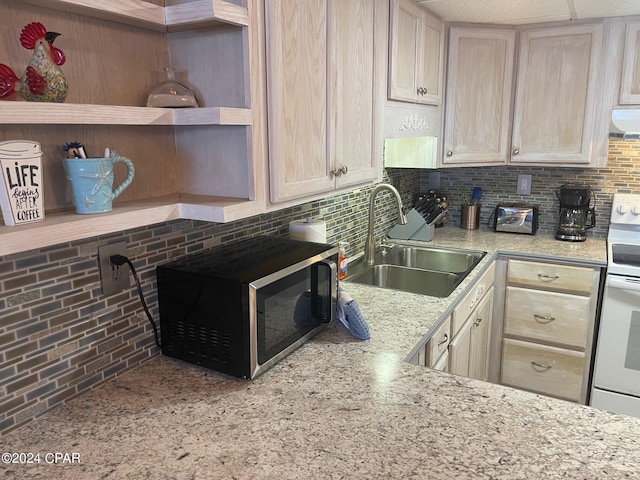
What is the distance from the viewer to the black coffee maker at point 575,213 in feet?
9.37

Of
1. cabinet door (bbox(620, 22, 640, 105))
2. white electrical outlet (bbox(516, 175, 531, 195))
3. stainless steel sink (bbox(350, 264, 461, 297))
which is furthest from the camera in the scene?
white electrical outlet (bbox(516, 175, 531, 195))

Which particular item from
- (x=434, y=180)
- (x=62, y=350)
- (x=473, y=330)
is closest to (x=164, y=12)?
(x=62, y=350)

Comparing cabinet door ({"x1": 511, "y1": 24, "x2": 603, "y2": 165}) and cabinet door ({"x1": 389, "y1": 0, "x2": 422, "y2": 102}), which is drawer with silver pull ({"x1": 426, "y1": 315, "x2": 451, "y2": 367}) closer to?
cabinet door ({"x1": 389, "y1": 0, "x2": 422, "y2": 102})

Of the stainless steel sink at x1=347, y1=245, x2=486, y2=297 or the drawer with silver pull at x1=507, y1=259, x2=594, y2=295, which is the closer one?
the stainless steel sink at x1=347, y1=245, x2=486, y2=297

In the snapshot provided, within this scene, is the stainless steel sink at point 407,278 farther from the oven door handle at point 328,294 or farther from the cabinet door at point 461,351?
the oven door handle at point 328,294

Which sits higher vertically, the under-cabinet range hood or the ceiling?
the ceiling

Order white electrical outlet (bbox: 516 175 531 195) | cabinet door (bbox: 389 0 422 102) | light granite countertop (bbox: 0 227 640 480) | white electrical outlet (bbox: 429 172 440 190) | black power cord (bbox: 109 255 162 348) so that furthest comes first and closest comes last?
1. white electrical outlet (bbox: 429 172 440 190)
2. white electrical outlet (bbox: 516 175 531 195)
3. cabinet door (bbox: 389 0 422 102)
4. black power cord (bbox: 109 255 162 348)
5. light granite countertop (bbox: 0 227 640 480)

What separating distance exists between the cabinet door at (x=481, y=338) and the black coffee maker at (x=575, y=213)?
676 mm

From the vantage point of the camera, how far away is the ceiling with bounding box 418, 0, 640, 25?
7.34ft

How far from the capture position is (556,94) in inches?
105

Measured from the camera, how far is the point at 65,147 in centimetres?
106

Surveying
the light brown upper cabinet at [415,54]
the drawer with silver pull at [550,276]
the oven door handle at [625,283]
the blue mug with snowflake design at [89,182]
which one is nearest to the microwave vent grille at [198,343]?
the blue mug with snowflake design at [89,182]

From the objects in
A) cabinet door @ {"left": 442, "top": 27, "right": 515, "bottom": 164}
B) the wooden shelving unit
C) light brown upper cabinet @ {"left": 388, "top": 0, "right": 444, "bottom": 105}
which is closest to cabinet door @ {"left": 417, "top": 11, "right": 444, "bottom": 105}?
light brown upper cabinet @ {"left": 388, "top": 0, "right": 444, "bottom": 105}

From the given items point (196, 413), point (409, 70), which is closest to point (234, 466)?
point (196, 413)
